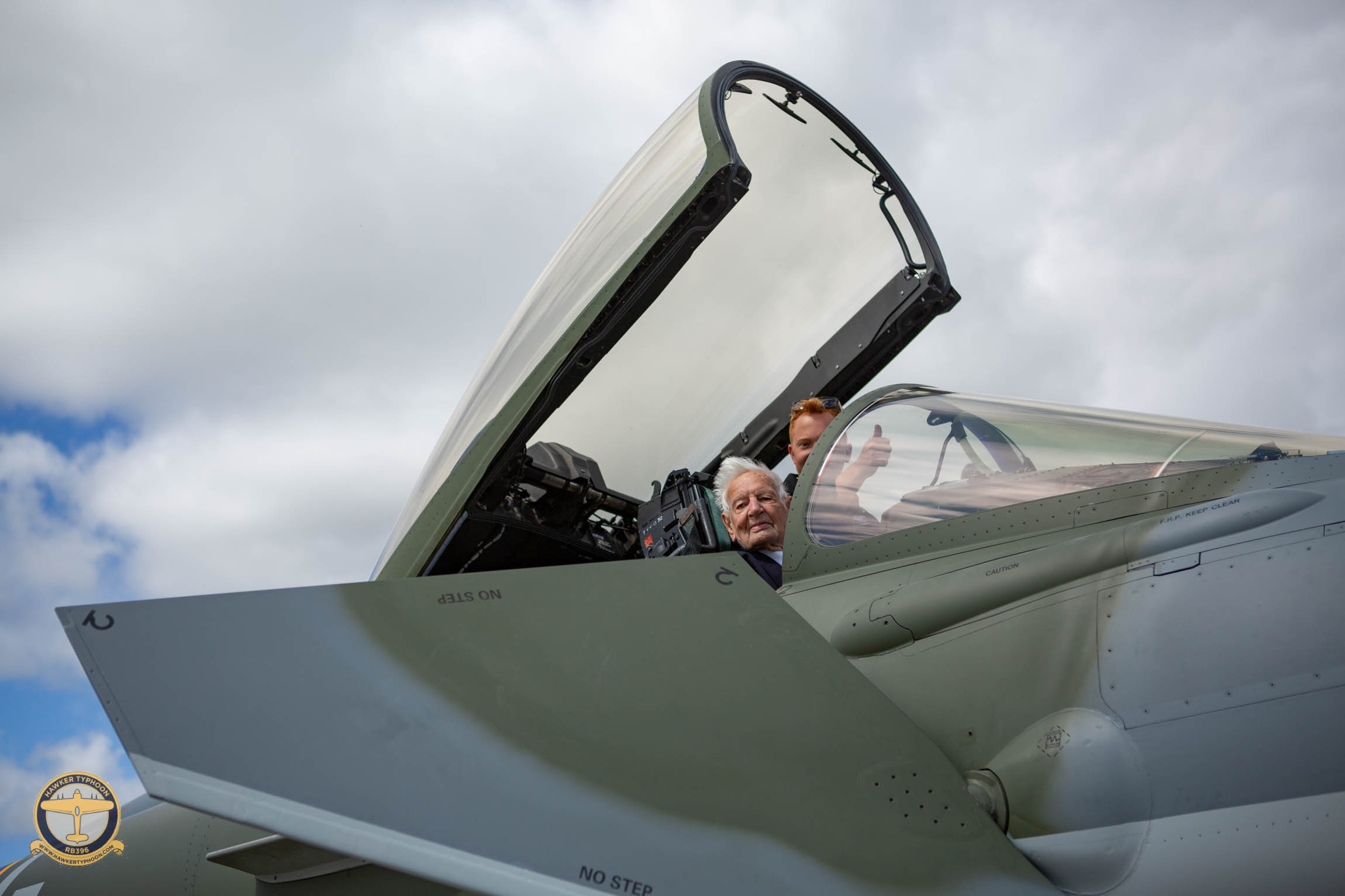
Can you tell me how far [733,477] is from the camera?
13.3 ft

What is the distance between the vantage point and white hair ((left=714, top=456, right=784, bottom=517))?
3980mm

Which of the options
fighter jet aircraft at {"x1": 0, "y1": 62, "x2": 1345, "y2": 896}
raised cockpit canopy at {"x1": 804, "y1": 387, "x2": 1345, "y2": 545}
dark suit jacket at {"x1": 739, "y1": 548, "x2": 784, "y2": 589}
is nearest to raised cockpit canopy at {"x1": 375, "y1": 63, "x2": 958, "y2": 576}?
dark suit jacket at {"x1": 739, "y1": 548, "x2": 784, "y2": 589}

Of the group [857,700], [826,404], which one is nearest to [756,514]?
[826,404]

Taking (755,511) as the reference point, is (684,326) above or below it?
above

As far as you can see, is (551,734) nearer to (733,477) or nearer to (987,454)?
(987,454)

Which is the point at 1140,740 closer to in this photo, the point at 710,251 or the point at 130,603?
the point at 130,603

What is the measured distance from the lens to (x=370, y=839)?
162 centimetres

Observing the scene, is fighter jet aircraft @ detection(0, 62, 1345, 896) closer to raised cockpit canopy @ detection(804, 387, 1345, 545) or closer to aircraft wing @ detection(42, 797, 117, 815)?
raised cockpit canopy @ detection(804, 387, 1345, 545)

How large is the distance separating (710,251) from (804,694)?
11.1 feet

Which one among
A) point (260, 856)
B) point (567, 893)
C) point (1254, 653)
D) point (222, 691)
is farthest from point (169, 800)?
point (1254, 653)
